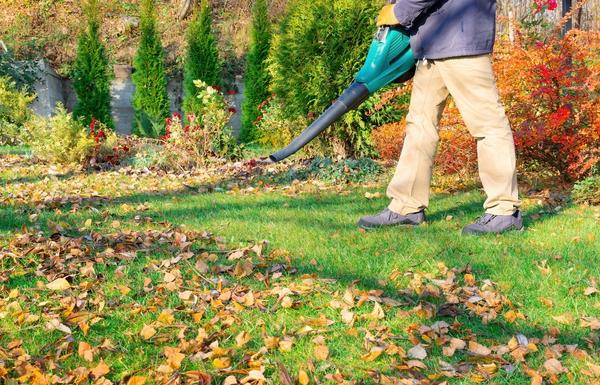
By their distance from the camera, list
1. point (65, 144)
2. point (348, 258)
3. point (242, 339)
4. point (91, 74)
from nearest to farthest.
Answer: point (242, 339), point (348, 258), point (65, 144), point (91, 74)

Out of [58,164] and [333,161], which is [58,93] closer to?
[58,164]

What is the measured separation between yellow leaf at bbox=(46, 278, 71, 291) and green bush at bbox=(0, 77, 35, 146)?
10.5 meters

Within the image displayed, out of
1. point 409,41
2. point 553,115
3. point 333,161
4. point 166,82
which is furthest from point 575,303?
point 166,82

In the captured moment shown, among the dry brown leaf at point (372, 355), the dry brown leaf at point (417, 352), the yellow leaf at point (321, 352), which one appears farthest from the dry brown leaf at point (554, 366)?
the yellow leaf at point (321, 352)

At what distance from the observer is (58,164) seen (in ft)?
27.1

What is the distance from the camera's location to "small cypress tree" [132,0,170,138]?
14.3 metres

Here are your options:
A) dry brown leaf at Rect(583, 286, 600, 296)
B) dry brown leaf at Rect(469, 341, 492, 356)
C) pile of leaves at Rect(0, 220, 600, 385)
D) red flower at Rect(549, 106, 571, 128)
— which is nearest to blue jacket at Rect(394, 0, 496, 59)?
pile of leaves at Rect(0, 220, 600, 385)

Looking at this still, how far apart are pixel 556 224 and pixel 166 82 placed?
12.2 metres

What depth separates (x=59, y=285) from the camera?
116 inches

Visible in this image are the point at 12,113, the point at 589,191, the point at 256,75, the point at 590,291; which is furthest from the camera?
the point at 256,75

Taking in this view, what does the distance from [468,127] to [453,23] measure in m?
0.61

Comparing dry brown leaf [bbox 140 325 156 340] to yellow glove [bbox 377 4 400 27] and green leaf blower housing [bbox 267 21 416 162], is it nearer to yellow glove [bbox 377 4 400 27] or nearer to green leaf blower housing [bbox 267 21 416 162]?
green leaf blower housing [bbox 267 21 416 162]

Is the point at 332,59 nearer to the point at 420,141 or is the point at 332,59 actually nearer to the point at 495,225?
the point at 420,141

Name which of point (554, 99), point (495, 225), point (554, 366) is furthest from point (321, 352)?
point (554, 99)
